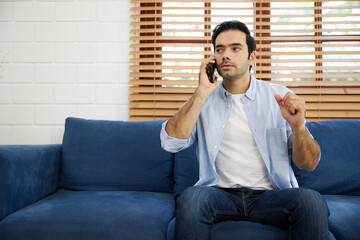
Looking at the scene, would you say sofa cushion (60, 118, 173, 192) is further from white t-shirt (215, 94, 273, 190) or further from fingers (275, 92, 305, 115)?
fingers (275, 92, 305, 115)

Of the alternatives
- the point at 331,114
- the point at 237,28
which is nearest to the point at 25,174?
the point at 237,28

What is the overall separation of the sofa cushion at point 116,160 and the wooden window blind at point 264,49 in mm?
379

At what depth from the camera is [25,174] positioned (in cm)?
157

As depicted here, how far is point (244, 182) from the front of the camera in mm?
1433

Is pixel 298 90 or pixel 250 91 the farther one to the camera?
pixel 298 90

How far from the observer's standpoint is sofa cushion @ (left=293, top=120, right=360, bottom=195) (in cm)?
175

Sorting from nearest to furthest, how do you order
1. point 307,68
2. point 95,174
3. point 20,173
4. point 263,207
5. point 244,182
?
1. point 263,207
2. point 244,182
3. point 20,173
4. point 95,174
5. point 307,68

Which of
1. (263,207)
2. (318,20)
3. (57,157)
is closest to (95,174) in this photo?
(57,157)

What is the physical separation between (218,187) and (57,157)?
1.03 meters

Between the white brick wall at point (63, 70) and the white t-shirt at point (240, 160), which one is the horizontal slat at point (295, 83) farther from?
the white t-shirt at point (240, 160)

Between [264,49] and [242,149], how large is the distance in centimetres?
109

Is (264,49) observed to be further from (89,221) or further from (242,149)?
(89,221)

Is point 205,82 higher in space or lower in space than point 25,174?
higher

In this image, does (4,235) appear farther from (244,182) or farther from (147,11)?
(147,11)
